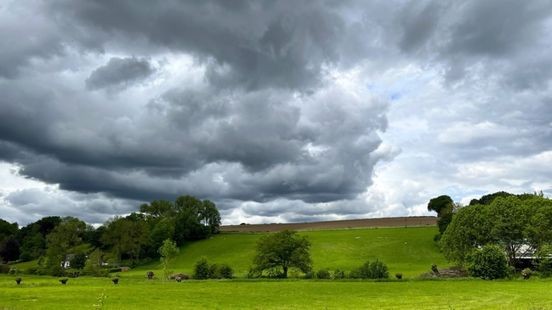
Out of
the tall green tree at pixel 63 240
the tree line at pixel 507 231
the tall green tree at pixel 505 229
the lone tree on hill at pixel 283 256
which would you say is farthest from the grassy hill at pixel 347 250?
the tall green tree at pixel 63 240

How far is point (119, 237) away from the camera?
148 metres

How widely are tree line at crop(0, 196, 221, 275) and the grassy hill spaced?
7.79 m

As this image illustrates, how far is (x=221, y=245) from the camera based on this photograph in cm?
14925

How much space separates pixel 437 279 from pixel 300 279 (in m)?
21.3

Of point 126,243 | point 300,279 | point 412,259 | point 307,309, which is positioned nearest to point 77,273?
point 126,243

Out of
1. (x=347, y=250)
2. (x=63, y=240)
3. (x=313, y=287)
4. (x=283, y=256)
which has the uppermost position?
(x=63, y=240)

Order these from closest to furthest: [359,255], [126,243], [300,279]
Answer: [300,279] < [359,255] < [126,243]

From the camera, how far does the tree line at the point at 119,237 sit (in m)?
129

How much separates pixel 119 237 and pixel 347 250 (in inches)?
2759

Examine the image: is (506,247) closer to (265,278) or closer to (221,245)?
(265,278)

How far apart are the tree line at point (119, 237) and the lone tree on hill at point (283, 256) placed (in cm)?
4343

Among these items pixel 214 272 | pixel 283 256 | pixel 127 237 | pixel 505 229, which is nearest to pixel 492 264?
pixel 505 229

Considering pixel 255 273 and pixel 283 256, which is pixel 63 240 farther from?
pixel 283 256

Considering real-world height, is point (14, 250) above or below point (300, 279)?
above
